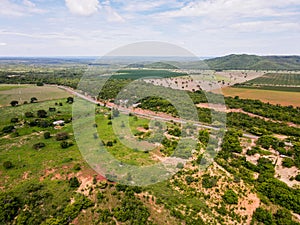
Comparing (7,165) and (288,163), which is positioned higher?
(288,163)

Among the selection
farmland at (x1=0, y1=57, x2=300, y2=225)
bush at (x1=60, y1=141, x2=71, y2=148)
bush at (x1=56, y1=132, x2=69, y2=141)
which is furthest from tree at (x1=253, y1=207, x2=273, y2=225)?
bush at (x1=56, y1=132, x2=69, y2=141)

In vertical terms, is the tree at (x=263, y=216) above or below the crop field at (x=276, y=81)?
below

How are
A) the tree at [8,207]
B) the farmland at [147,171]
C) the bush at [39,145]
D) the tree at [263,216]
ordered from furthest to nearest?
the bush at [39,145] < the farmland at [147,171] < the tree at [263,216] < the tree at [8,207]

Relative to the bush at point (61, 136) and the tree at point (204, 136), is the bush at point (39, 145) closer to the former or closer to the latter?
the bush at point (61, 136)

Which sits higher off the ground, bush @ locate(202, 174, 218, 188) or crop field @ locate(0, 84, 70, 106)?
crop field @ locate(0, 84, 70, 106)

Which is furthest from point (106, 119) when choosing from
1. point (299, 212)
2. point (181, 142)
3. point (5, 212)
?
point (299, 212)

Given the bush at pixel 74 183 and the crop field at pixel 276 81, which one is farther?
the crop field at pixel 276 81

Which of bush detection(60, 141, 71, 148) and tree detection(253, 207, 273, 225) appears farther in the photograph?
bush detection(60, 141, 71, 148)

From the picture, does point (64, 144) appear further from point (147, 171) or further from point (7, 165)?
point (147, 171)

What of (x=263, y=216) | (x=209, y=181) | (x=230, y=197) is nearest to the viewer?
(x=263, y=216)

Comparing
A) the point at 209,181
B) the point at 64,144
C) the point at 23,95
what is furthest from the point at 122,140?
the point at 23,95

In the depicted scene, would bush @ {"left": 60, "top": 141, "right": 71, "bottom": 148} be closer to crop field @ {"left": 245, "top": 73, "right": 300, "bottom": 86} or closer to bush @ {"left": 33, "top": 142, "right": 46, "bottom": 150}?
bush @ {"left": 33, "top": 142, "right": 46, "bottom": 150}

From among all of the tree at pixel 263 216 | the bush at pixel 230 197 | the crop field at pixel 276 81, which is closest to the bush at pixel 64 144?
the bush at pixel 230 197
